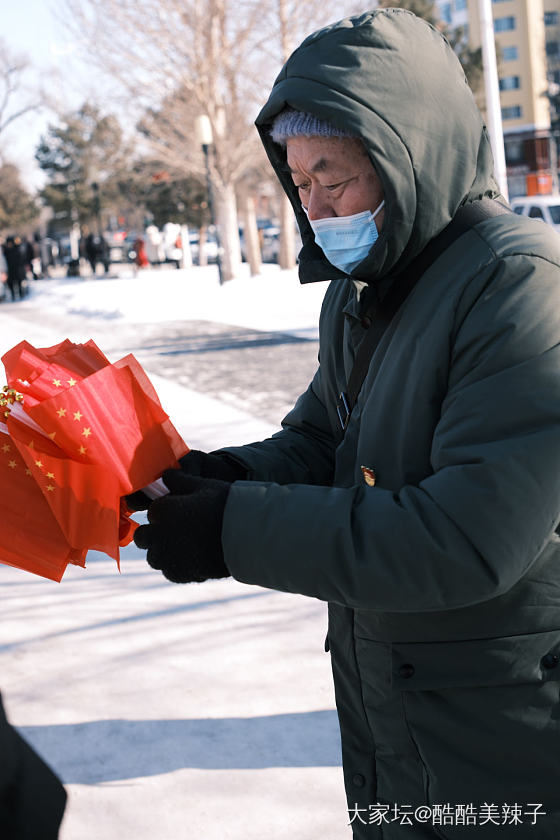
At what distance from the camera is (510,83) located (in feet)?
231

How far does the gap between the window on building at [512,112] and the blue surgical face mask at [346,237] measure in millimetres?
73844

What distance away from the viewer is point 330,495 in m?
1.44

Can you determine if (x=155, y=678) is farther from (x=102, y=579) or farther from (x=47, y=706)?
(x=102, y=579)

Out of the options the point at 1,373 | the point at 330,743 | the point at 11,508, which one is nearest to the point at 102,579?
the point at 330,743

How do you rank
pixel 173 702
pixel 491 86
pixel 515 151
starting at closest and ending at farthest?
pixel 173 702 → pixel 491 86 → pixel 515 151

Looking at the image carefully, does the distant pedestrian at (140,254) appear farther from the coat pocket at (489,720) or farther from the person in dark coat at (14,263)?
the coat pocket at (489,720)

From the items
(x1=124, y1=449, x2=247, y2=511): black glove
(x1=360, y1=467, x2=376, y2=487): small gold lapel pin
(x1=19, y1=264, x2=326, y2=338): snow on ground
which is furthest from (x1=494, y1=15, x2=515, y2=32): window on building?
(x1=360, y1=467, x2=376, y2=487): small gold lapel pin

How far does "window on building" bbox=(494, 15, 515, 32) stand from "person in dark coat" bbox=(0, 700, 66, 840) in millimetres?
75130

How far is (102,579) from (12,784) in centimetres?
363

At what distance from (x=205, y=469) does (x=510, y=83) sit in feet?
245

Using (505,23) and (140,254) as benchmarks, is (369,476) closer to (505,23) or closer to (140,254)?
(140,254)

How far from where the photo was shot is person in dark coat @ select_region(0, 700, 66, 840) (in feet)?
4.14

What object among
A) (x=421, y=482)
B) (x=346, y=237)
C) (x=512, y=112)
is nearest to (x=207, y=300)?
(x=346, y=237)

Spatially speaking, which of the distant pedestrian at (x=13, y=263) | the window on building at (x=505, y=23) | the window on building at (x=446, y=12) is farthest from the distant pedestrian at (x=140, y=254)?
the window on building at (x=446, y=12)
